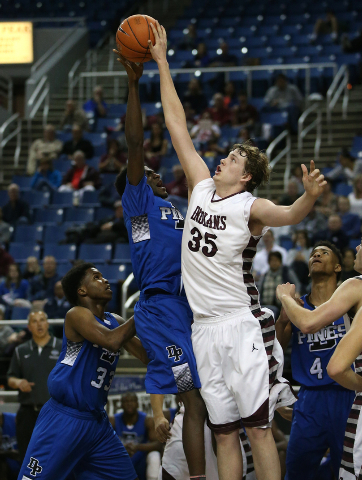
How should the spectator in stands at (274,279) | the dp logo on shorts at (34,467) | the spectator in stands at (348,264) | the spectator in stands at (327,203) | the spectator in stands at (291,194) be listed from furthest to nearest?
the spectator in stands at (291,194), the spectator in stands at (327,203), the spectator in stands at (274,279), the spectator in stands at (348,264), the dp logo on shorts at (34,467)

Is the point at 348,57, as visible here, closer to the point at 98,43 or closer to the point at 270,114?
the point at 270,114

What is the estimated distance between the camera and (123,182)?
521cm

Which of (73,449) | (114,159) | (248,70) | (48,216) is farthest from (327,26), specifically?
(73,449)

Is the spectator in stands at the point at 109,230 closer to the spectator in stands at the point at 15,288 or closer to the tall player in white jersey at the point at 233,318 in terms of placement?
the spectator in stands at the point at 15,288

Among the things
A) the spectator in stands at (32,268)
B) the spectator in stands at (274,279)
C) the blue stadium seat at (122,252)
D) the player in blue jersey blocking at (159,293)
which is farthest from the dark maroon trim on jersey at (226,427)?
the spectator in stands at (32,268)

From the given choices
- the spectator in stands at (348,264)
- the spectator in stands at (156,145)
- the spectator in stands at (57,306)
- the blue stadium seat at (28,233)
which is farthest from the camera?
the spectator in stands at (156,145)

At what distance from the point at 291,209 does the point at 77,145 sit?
11230mm

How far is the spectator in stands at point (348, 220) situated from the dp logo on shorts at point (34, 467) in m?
6.42

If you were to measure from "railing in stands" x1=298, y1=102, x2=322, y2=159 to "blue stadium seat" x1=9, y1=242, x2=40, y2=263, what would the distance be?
526cm

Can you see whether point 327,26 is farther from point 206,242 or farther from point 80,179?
point 206,242

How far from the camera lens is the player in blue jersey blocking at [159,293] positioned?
177 inches

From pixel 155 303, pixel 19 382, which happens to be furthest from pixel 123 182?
pixel 19 382

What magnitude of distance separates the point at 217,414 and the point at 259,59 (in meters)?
12.5

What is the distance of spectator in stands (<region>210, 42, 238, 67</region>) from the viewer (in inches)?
623
